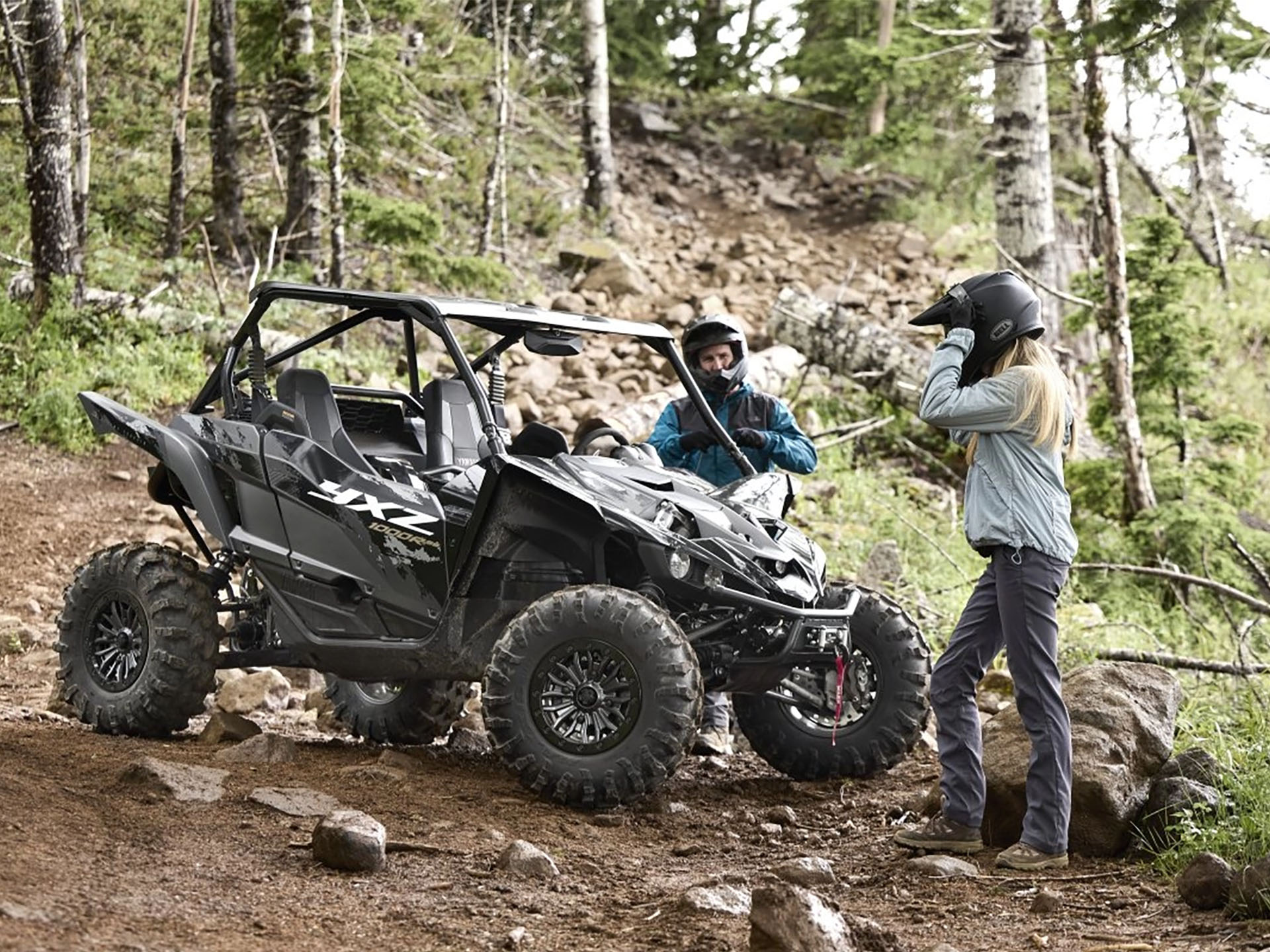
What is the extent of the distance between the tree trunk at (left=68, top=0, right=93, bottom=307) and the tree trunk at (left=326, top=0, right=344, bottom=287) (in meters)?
2.26

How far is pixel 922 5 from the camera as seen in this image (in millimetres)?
26984

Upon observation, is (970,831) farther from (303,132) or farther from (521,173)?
(521,173)

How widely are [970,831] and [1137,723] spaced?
840 mm

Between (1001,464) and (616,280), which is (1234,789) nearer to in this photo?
(1001,464)

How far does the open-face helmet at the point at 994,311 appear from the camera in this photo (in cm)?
570

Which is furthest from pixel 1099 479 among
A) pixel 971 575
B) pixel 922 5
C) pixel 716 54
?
pixel 716 54

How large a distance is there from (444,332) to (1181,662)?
4.45 meters

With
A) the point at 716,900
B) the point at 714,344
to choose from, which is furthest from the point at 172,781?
the point at 714,344

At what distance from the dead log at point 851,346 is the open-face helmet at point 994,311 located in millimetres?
8043

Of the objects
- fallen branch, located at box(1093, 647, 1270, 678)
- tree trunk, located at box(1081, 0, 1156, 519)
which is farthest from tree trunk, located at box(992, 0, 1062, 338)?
fallen branch, located at box(1093, 647, 1270, 678)

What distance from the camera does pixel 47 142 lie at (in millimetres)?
13500

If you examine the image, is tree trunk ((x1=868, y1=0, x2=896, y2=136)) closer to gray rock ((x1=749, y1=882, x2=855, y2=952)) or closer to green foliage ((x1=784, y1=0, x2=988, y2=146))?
green foliage ((x1=784, y1=0, x2=988, y2=146))

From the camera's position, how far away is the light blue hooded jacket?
18.2ft

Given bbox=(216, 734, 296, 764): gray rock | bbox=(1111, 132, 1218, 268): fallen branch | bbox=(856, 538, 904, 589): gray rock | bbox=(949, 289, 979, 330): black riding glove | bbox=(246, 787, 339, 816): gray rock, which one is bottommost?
bbox=(246, 787, 339, 816): gray rock
